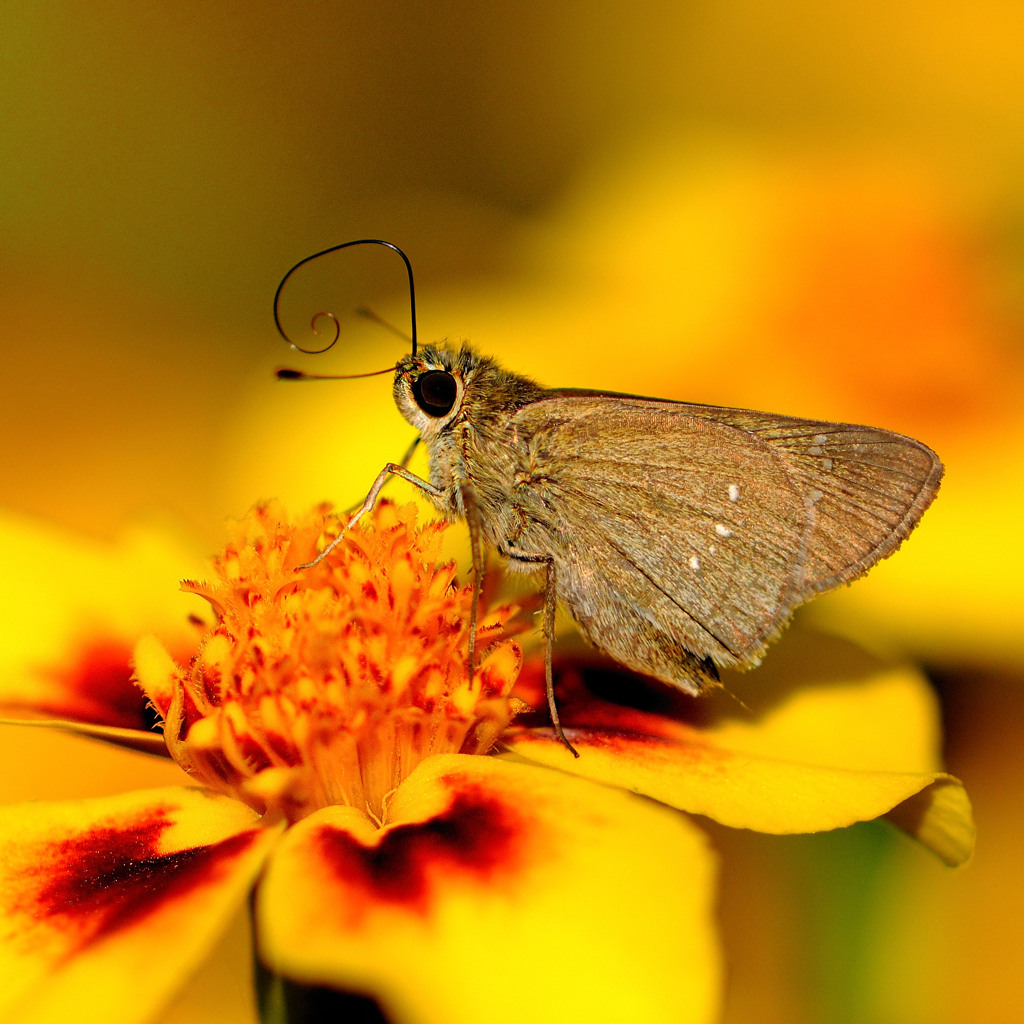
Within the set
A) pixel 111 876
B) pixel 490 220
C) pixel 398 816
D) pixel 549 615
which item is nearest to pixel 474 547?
pixel 549 615

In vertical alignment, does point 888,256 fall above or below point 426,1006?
above

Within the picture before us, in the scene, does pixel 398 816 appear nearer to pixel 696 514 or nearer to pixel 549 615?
pixel 549 615

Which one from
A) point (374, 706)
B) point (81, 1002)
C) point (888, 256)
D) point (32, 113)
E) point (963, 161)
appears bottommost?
point (81, 1002)

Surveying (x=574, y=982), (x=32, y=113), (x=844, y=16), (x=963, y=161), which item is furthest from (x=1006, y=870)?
(x=32, y=113)

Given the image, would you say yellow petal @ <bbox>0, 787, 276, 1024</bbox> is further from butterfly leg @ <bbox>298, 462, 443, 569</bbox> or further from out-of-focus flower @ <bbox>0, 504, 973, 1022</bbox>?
butterfly leg @ <bbox>298, 462, 443, 569</bbox>

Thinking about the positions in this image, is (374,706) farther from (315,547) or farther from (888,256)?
(888,256)
